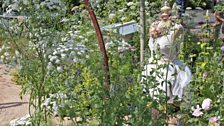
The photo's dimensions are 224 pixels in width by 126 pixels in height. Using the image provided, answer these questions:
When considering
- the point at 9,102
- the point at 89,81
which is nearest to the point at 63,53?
the point at 89,81

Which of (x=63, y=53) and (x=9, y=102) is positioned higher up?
(x=63, y=53)

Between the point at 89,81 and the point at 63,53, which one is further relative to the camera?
the point at 89,81

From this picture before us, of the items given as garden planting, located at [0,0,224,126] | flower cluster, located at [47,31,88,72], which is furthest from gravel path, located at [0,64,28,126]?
flower cluster, located at [47,31,88,72]

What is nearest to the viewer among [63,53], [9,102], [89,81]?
[63,53]

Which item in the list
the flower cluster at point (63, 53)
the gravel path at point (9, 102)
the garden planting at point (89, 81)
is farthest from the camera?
the gravel path at point (9, 102)

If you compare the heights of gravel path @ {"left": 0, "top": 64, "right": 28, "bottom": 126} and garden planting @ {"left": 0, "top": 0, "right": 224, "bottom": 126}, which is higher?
garden planting @ {"left": 0, "top": 0, "right": 224, "bottom": 126}

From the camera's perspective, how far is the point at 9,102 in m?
5.76

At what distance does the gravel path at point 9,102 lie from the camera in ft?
17.0

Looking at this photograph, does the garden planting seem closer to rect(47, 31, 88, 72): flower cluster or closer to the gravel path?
rect(47, 31, 88, 72): flower cluster

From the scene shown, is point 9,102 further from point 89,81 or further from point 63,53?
point 63,53

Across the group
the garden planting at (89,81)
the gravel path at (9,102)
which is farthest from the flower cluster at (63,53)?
the gravel path at (9,102)

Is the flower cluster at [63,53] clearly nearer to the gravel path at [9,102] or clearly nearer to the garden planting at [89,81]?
the garden planting at [89,81]

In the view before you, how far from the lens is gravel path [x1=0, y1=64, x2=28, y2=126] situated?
204 inches

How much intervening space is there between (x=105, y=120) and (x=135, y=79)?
669 mm
